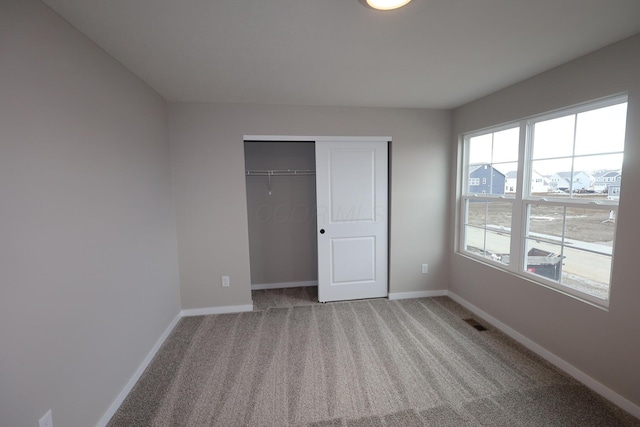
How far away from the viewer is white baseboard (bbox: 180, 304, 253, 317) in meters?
3.01

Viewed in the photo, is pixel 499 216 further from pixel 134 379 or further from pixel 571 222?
pixel 134 379

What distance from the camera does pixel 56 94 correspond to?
1333 millimetres

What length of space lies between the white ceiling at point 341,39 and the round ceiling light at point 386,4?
0.38 feet

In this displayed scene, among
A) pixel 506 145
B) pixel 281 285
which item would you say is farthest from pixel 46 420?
pixel 506 145

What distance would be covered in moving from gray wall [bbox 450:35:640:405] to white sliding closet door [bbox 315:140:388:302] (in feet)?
4.18

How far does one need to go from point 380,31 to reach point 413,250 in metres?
2.52

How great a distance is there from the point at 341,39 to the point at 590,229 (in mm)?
2209

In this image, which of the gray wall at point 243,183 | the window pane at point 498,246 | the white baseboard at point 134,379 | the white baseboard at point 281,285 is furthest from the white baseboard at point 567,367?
the white baseboard at point 134,379

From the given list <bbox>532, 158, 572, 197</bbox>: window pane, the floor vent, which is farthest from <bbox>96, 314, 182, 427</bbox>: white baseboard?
<bbox>532, 158, 572, 197</bbox>: window pane

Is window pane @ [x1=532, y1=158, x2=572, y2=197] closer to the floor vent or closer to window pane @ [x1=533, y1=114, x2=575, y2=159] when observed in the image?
window pane @ [x1=533, y1=114, x2=575, y2=159]

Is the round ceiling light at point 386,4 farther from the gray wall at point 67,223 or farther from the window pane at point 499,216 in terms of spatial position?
the window pane at point 499,216

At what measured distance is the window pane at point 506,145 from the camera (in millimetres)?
2518

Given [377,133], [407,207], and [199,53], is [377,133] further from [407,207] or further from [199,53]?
[199,53]

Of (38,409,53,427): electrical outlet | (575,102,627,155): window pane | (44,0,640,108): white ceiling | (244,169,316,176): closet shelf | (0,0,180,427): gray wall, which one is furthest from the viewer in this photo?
(244,169,316,176): closet shelf
